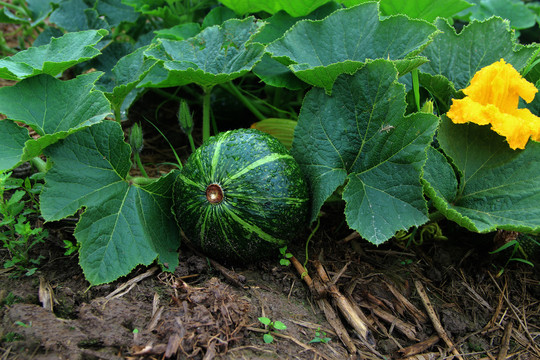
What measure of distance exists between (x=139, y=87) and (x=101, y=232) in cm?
103

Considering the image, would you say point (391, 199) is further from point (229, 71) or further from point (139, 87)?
point (139, 87)

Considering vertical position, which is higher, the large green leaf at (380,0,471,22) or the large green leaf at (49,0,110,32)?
the large green leaf at (49,0,110,32)

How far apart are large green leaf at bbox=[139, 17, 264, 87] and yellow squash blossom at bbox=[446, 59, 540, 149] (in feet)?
3.42

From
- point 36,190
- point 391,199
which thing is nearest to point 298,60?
point 391,199

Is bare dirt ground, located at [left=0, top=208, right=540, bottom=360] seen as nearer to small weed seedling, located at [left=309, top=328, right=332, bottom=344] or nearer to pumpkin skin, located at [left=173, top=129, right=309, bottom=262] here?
small weed seedling, located at [left=309, top=328, right=332, bottom=344]

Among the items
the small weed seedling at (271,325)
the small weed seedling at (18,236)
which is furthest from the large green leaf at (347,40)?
the small weed seedling at (18,236)

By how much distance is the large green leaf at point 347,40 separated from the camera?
2270mm

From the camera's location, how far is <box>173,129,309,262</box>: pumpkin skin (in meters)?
1.99

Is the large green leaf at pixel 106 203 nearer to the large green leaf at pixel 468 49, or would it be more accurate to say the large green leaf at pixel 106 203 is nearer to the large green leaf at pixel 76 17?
the large green leaf at pixel 76 17

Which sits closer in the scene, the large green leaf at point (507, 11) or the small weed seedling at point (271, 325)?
the small weed seedling at point (271, 325)

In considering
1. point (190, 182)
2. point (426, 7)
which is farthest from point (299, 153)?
point (426, 7)

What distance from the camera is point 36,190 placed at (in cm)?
214

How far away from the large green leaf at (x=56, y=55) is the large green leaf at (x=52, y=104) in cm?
6

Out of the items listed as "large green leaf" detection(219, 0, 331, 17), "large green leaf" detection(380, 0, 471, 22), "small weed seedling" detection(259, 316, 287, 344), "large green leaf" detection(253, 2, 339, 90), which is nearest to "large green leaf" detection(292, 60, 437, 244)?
"large green leaf" detection(253, 2, 339, 90)
